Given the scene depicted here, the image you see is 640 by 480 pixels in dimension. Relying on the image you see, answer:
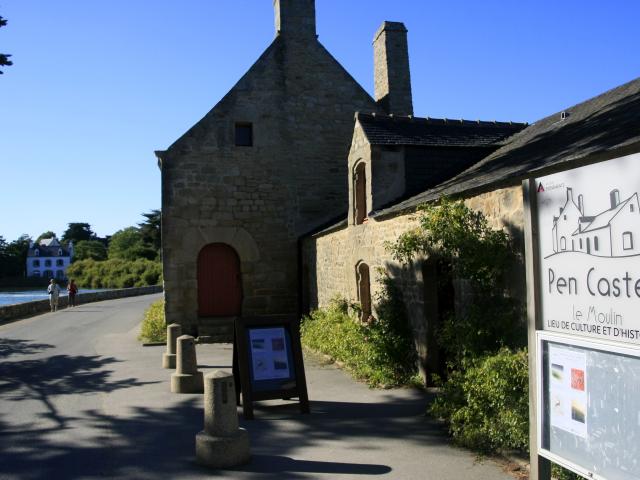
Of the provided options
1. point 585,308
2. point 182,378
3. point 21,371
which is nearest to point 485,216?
point 585,308

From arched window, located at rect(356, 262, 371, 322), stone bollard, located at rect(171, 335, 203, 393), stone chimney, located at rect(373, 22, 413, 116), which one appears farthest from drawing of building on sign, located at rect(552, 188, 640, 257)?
stone chimney, located at rect(373, 22, 413, 116)

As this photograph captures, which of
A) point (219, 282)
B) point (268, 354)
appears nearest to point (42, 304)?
point (219, 282)

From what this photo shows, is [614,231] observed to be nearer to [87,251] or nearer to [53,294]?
[53,294]

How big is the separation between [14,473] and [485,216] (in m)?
5.51

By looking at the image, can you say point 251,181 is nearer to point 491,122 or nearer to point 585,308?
point 491,122

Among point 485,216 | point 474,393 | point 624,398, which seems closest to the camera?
point 624,398

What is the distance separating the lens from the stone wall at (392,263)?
6262 millimetres

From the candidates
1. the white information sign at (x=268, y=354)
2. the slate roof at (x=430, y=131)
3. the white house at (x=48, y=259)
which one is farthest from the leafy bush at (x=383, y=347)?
the white house at (x=48, y=259)

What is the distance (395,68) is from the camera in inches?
661

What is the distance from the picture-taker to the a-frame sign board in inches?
274

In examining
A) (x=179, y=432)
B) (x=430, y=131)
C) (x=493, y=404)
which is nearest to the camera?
(x=493, y=404)

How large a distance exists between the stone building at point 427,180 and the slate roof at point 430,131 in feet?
0.08

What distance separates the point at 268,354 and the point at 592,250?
4549 millimetres

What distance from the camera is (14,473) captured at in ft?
17.3
